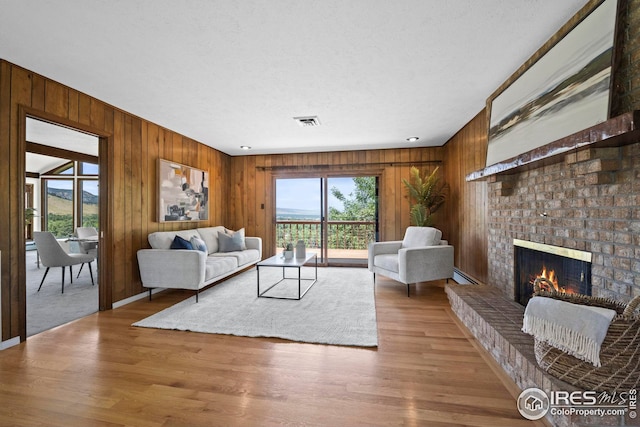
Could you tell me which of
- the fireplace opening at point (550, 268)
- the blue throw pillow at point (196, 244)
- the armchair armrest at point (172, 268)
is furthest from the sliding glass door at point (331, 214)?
the fireplace opening at point (550, 268)

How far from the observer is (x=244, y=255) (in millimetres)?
4621

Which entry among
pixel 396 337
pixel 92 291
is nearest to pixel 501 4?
pixel 396 337

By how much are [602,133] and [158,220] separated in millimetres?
4575

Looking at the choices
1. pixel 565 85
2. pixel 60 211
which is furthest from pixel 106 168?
pixel 60 211

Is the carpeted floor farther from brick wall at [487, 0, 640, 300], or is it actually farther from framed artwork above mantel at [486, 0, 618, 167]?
framed artwork above mantel at [486, 0, 618, 167]

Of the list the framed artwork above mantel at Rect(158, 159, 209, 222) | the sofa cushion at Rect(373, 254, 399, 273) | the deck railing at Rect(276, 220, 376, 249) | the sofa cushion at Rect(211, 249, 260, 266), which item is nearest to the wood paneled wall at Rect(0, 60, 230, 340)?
the framed artwork above mantel at Rect(158, 159, 209, 222)

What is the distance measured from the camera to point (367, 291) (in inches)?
156

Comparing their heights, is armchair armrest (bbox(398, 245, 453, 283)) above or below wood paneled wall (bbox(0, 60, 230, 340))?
below

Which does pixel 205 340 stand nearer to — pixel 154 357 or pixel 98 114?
pixel 154 357

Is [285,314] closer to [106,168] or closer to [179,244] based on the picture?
[179,244]

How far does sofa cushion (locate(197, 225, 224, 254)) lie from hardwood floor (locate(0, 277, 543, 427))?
2.06 m

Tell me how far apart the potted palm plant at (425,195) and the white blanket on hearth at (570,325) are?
345cm

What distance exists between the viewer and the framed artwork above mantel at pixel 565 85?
60.2 inches

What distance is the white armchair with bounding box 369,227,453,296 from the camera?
366cm
